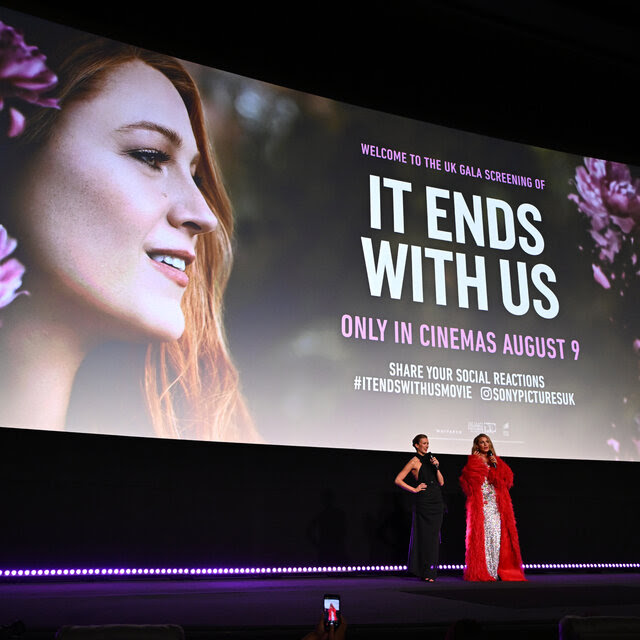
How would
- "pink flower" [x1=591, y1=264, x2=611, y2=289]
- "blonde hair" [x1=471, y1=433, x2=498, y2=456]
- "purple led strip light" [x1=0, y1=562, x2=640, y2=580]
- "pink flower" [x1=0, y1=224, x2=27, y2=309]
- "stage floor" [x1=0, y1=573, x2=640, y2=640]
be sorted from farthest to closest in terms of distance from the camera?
"pink flower" [x1=591, y1=264, x2=611, y2=289], "blonde hair" [x1=471, y1=433, x2=498, y2=456], "purple led strip light" [x1=0, y1=562, x2=640, y2=580], "pink flower" [x1=0, y1=224, x2=27, y2=309], "stage floor" [x1=0, y1=573, x2=640, y2=640]

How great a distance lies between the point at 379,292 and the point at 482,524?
6.47 feet

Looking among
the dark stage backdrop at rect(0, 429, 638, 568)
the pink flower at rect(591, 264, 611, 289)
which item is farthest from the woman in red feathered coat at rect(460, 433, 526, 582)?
the pink flower at rect(591, 264, 611, 289)

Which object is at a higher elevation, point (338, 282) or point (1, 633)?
point (338, 282)

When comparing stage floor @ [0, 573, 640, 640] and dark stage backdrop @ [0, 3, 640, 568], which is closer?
stage floor @ [0, 573, 640, 640]

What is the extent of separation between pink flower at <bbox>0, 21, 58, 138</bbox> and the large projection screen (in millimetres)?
90

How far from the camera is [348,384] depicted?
17.5 ft

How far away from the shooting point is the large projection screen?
15.5 feet

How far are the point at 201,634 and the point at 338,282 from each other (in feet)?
10.4

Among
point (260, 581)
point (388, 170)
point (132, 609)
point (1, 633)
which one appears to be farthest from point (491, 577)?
point (1, 633)

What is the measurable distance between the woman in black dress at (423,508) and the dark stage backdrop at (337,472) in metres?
0.23

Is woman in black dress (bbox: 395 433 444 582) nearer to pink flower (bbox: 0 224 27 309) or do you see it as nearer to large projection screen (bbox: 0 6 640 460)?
large projection screen (bbox: 0 6 640 460)

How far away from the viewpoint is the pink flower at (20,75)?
471 cm

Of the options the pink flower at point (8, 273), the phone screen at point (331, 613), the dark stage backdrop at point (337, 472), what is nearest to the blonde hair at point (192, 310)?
the dark stage backdrop at point (337, 472)

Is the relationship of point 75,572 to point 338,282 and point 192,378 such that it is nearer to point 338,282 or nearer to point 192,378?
point 192,378
